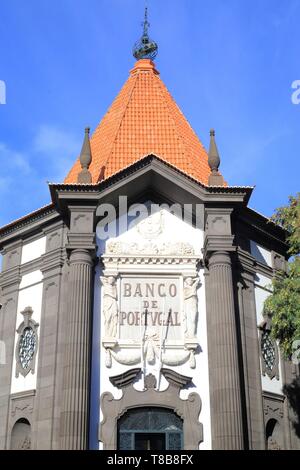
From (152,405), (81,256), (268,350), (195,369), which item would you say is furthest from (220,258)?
(152,405)

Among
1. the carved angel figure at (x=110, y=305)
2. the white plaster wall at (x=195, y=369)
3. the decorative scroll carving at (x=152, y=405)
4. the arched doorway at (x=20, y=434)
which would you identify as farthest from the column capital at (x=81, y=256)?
the arched doorway at (x=20, y=434)

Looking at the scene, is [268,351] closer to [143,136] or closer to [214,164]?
[214,164]

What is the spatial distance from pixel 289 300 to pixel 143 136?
8878 mm

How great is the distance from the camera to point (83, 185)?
71.4 ft

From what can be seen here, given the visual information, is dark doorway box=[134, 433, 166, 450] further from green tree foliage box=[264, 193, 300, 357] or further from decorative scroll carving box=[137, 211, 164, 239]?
decorative scroll carving box=[137, 211, 164, 239]

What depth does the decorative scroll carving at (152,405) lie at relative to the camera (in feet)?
64.6

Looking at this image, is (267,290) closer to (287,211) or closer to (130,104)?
(287,211)

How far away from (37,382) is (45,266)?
3.88 m

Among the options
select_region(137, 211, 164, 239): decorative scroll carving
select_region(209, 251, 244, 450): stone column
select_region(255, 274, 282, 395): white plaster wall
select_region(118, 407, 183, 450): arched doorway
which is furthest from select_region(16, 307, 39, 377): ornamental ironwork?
select_region(255, 274, 282, 395): white plaster wall

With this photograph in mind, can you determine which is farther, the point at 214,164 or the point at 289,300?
the point at 214,164

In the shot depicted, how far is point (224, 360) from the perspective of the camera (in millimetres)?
20078

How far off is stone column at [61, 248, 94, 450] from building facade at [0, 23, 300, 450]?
4 centimetres

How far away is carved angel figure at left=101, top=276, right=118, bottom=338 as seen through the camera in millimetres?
20797

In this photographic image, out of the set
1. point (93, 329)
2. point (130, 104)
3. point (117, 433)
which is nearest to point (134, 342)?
point (93, 329)
